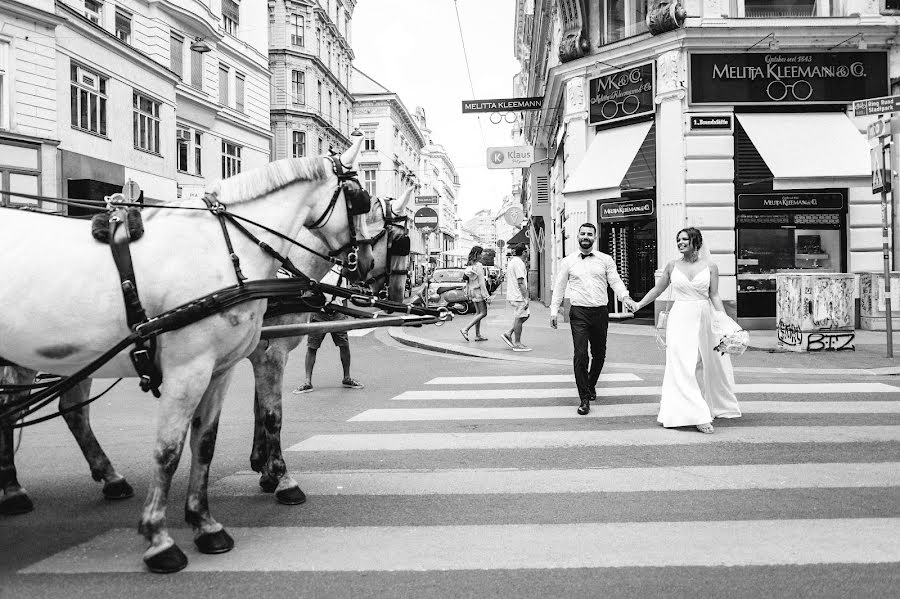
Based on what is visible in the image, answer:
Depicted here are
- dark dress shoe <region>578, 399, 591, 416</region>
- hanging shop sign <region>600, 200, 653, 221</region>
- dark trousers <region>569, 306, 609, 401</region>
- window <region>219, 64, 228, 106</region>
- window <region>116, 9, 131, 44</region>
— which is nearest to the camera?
dark dress shoe <region>578, 399, 591, 416</region>

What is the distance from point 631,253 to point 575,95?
4440 millimetres

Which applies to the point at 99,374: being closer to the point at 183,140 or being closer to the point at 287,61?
the point at 183,140

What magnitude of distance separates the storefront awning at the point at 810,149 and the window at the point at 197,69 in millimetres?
21649

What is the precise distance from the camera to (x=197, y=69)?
97.1 ft

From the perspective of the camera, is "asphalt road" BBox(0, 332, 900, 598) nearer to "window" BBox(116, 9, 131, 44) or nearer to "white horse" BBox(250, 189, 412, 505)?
"white horse" BBox(250, 189, 412, 505)

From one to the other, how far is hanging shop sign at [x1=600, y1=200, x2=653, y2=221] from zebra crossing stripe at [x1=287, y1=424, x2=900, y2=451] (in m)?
11.5

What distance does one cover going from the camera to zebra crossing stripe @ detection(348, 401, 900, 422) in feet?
23.7

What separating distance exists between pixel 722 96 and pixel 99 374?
1633 centimetres

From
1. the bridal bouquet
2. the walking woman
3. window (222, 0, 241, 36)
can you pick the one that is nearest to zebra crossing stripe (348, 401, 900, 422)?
the bridal bouquet

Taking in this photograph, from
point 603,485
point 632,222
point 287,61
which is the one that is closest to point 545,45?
point 632,222

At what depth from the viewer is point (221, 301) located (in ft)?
11.4

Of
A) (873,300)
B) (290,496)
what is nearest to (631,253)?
(873,300)

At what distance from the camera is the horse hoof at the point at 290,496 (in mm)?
4488

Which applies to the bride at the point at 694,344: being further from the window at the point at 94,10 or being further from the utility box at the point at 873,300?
the window at the point at 94,10
